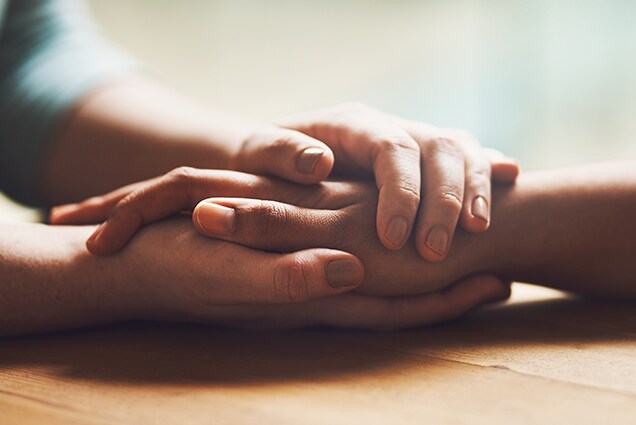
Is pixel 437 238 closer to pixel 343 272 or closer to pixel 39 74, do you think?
pixel 343 272

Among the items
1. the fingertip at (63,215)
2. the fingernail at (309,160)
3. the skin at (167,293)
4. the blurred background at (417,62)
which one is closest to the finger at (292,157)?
the fingernail at (309,160)

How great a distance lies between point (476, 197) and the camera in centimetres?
64

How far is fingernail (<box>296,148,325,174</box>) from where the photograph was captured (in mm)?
643

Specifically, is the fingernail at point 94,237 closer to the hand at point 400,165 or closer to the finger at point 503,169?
the hand at point 400,165

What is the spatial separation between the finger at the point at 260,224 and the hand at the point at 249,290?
0.01 metres

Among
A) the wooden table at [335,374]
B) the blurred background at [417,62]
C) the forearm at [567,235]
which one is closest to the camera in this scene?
the wooden table at [335,374]

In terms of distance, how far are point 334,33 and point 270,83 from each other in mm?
359

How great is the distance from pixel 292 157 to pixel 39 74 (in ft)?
1.87

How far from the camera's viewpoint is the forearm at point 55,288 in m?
0.62

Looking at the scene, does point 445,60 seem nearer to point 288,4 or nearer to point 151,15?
point 288,4

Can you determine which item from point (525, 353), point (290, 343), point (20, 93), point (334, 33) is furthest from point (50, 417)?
point (334, 33)

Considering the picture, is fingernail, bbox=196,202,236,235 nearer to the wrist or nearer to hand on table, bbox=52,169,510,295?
hand on table, bbox=52,169,510,295

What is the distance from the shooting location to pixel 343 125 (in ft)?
2.31

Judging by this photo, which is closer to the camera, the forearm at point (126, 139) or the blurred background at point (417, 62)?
the forearm at point (126, 139)
